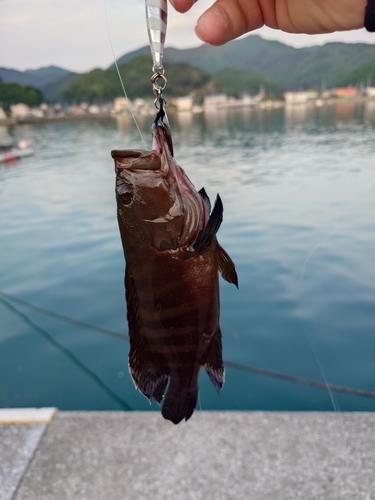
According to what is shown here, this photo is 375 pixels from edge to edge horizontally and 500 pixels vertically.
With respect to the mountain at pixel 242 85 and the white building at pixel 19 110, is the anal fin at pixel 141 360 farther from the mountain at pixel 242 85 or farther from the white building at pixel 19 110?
the mountain at pixel 242 85

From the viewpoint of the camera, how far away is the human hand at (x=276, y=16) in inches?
74.9

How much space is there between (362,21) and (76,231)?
988 cm

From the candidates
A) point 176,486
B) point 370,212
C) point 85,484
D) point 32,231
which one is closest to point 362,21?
point 176,486

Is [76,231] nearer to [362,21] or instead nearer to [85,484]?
[85,484]

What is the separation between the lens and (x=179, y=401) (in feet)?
5.63

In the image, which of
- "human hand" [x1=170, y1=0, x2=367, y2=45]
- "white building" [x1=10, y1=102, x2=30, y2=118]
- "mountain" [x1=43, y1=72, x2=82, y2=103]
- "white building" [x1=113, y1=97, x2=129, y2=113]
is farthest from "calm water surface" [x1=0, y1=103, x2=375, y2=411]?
"mountain" [x1=43, y1=72, x2=82, y2=103]

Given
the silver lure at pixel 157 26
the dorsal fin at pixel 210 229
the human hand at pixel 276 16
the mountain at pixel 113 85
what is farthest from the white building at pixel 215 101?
the dorsal fin at pixel 210 229

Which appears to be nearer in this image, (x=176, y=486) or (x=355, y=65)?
(x=176, y=486)

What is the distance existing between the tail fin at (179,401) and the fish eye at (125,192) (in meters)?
0.79

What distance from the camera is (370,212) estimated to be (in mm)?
10648

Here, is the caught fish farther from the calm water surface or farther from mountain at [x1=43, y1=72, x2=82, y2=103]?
mountain at [x1=43, y1=72, x2=82, y2=103]

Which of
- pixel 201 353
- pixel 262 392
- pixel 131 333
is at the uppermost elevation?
pixel 131 333

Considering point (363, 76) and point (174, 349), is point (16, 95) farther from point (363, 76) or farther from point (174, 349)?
point (174, 349)

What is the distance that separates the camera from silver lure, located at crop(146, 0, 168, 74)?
1521 mm
